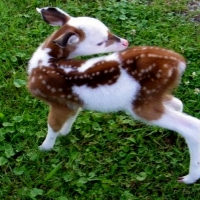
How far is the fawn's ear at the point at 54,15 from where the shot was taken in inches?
133

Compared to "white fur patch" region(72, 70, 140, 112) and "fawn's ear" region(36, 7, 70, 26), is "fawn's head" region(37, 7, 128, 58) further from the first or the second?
"white fur patch" region(72, 70, 140, 112)

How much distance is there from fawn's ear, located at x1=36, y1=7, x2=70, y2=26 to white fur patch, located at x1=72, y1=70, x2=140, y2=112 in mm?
482

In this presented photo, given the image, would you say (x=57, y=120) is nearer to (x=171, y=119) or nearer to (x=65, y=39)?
(x=65, y=39)

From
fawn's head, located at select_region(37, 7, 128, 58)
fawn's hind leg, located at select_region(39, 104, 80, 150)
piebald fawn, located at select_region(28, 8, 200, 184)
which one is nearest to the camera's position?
piebald fawn, located at select_region(28, 8, 200, 184)

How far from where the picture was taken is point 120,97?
311cm

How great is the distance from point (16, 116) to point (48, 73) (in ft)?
2.38

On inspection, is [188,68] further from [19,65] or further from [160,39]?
[19,65]

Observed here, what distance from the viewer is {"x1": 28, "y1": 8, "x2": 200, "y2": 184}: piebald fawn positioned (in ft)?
10.1

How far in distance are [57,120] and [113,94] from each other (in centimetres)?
47

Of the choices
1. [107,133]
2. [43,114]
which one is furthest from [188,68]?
[43,114]

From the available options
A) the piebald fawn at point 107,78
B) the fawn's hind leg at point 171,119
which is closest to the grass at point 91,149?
the piebald fawn at point 107,78

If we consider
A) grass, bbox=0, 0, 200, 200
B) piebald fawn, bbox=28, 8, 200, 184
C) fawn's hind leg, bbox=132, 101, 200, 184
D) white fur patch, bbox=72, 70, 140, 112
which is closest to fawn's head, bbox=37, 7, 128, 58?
piebald fawn, bbox=28, 8, 200, 184

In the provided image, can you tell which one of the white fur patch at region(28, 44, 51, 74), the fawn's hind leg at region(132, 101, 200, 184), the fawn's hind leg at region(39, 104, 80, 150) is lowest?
the fawn's hind leg at region(39, 104, 80, 150)

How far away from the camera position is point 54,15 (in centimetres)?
340
